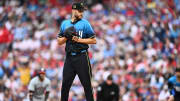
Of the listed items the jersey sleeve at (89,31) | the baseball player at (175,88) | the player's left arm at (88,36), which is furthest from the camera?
the baseball player at (175,88)

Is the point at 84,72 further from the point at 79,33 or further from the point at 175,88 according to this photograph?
the point at 175,88

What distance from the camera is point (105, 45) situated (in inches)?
902

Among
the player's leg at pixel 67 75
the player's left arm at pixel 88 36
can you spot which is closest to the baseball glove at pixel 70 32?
the player's left arm at pixel 88 36

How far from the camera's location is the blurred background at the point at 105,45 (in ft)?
66.6

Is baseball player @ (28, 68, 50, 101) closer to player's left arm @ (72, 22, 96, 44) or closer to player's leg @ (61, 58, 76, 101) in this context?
player's leg @ (61, 58, 76, 101)

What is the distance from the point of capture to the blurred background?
2030 centimetres

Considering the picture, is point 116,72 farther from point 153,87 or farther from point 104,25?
point 104,25

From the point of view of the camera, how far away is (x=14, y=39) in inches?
960

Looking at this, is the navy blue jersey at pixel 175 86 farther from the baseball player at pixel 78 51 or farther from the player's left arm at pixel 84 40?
the player's left arm at pixel 84 40

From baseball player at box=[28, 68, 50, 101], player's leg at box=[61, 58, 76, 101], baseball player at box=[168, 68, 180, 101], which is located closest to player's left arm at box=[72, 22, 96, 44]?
player's leg at box=[61, 58, 76, 101]

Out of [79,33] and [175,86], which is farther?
[175,86]

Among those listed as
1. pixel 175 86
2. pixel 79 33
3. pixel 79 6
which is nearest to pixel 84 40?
pixel 79 33

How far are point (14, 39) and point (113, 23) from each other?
4431 millimetres

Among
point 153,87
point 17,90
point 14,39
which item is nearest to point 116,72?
point 153,87
